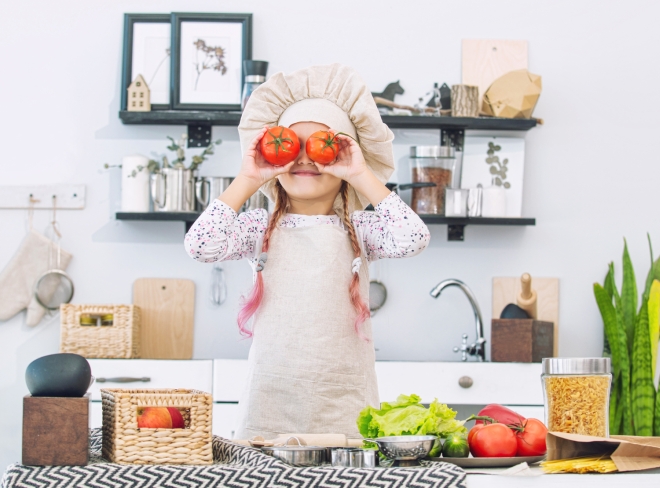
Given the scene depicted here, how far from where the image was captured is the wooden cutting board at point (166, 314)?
127 inches

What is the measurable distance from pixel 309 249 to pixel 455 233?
1708mm

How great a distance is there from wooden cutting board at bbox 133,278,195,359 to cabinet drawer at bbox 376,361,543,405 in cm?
83

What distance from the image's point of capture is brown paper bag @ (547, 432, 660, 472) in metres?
1.03

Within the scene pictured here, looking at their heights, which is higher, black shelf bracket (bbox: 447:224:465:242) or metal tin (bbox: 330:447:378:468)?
black shelf bracket (bbox: 447:224:465:242)

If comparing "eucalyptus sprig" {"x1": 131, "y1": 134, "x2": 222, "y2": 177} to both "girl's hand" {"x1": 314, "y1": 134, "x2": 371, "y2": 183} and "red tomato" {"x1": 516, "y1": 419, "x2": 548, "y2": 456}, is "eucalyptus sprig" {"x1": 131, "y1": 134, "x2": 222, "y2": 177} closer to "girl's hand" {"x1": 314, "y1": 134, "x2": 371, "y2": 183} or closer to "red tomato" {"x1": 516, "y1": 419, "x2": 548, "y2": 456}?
"girl's hand" {"x1": 314, "y1": 134, "x2": 371, "y2": 183}

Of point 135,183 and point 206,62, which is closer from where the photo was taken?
point 135,183

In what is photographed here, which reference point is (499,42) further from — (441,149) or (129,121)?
(129,121)

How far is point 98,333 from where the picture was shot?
9.53ft

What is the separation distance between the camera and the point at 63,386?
3.34 feet

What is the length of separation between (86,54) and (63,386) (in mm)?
2543

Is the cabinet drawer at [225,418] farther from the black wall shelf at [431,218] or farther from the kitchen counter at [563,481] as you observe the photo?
the kitchen counter at [563,481]

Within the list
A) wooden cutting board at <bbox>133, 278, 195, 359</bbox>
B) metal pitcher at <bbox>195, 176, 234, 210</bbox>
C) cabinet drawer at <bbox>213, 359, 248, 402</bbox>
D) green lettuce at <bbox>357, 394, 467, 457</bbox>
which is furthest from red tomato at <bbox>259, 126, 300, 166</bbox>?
wooden cutting board at <bbox>133, 278, 195, 359</bbox>

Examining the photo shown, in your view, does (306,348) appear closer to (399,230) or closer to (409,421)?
(399,230)

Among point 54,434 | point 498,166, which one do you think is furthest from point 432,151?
point 54,434
